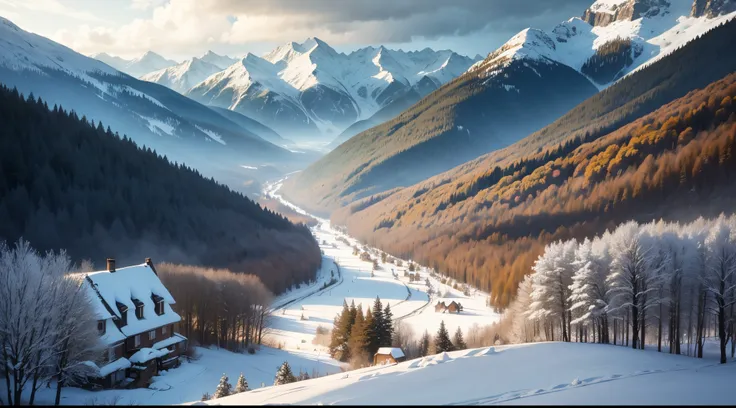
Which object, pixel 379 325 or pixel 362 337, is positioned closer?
pixel 362 337

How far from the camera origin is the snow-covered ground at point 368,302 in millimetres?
94250

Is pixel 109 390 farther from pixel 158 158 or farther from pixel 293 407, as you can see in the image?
pixel 158 158

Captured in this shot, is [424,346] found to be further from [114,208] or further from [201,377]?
[114,208]

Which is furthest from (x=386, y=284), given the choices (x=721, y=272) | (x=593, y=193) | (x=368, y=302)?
(x=721, y=272)

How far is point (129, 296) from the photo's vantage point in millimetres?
52281

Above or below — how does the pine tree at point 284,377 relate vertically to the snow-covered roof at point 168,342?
below

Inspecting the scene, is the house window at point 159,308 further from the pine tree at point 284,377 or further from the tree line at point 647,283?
the tree line at point 647,283

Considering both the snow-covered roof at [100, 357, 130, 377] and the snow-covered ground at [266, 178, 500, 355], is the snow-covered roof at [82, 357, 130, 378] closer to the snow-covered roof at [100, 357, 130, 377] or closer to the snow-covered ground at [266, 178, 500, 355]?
the snow-covered roof at [100, 357, 130, 377]

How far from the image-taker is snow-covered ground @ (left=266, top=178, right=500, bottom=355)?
309 ft

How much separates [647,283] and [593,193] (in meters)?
103

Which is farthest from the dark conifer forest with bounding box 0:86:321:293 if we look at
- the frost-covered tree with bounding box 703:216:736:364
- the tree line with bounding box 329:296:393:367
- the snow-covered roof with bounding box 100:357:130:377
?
the frost-covered tree with bounding box 703:216:736:364

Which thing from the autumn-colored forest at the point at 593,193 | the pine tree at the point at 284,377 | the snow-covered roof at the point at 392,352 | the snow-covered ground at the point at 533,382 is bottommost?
the snow-covered roof at the point at 392,352

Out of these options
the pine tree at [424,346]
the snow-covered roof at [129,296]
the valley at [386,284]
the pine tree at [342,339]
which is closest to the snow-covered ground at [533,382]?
the valley at [386,284]

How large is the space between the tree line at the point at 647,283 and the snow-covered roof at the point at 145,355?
132 feet
